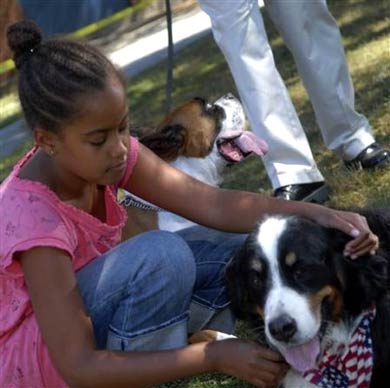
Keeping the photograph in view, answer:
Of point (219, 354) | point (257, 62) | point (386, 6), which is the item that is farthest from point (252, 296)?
point (386, 6)

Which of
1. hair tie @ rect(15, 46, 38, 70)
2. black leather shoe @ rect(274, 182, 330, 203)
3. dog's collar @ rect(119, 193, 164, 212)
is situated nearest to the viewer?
hair tie @ rect(15, 46, 38, 70)

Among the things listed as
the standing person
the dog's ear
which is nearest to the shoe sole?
the standing person

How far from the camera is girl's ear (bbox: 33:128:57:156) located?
3159 millimetres

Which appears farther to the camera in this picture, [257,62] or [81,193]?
[257,62]

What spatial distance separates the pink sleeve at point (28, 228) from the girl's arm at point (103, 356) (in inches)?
2.1

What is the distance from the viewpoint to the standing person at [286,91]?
5125mm

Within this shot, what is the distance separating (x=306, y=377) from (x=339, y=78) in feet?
8.63

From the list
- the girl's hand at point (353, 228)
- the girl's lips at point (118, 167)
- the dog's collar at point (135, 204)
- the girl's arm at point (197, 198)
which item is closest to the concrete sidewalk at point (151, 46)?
the dog's collar at point (135, 204)

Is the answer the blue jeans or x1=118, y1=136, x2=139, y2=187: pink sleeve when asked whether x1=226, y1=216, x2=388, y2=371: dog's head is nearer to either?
the blue jeans

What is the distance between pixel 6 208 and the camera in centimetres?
325

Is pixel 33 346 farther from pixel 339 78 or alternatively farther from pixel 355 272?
pixel 339 78

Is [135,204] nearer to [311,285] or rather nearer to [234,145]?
[234,145]

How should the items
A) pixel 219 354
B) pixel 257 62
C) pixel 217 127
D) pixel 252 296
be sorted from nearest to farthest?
pixel 219 354 → pixel 252 296 → pixel 257 62 → pixel 217 127

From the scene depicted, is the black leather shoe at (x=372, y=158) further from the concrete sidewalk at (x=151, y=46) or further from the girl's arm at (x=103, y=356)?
the concrete sidewalk at (x=151, y=46)
